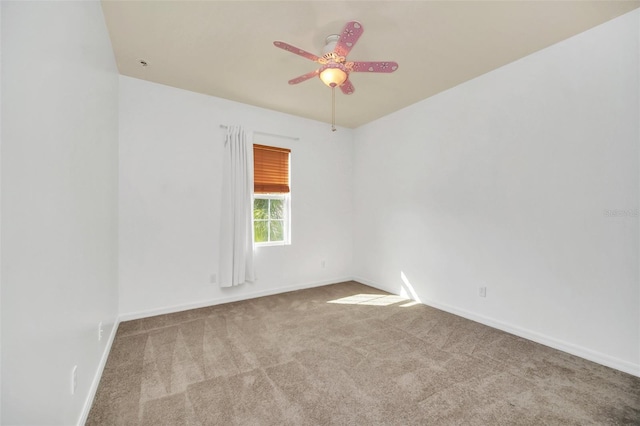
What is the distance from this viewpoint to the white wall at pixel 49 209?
3.00ft

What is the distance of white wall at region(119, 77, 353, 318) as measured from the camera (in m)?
3.18

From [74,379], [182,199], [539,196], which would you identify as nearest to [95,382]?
→ [74,379]

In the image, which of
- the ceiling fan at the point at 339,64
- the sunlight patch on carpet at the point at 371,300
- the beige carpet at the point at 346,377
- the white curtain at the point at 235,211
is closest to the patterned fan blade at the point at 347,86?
the ceiling fan at the point at 339,64

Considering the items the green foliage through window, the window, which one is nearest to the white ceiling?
the window

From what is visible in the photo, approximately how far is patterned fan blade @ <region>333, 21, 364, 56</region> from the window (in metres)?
2.24

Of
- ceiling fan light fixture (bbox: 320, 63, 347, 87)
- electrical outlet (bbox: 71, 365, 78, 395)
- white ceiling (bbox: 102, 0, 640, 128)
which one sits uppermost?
white ceiling (bbox: 102, 0, 640, 128)

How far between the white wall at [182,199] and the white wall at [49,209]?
4.04ft

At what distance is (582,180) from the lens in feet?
7.87

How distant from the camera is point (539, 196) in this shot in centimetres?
266

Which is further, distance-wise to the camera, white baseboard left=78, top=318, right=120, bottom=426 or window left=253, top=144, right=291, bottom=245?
window left=253, top=144, right=291, bottom=245

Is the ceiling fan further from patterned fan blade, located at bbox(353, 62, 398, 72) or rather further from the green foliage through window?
the green foliage through window

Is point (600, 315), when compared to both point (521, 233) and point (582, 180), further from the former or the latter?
point (582, 180)

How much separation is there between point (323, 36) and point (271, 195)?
7.77 ft

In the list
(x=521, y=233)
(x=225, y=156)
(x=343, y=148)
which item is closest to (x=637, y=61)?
(x=521, y=233)
